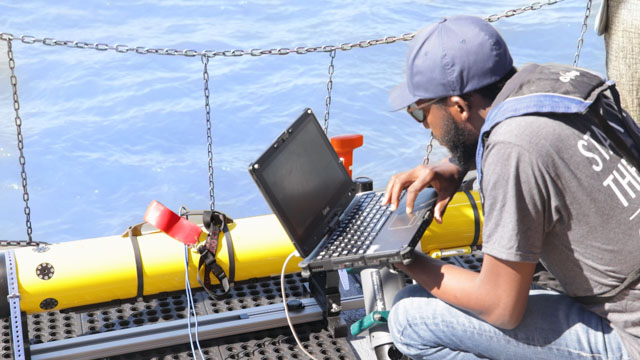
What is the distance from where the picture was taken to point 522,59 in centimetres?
1359

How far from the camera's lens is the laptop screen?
2412 mm

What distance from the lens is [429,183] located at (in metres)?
2.59

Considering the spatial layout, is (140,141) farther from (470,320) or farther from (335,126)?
(470,320)

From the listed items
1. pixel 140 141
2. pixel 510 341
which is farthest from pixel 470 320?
pixel 140 141

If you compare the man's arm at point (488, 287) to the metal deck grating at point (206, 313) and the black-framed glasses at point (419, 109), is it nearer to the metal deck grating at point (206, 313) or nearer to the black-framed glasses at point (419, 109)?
the black-framed glasses at point (419, 109)

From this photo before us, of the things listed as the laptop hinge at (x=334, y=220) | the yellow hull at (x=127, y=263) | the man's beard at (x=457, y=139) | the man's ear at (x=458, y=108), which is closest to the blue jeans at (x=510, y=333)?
the laptop hinge at (x=334, y=220)

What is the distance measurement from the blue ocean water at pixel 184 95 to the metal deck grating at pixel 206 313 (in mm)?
6088

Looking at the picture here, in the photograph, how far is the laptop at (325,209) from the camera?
2.31 metres

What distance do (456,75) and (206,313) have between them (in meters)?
1.84

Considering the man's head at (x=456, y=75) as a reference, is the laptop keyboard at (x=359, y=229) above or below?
below

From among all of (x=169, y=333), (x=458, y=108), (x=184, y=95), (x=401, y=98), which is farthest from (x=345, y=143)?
(x=184, y=95)

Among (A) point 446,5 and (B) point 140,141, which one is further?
(A) point 446,5

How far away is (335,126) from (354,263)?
31.3ft

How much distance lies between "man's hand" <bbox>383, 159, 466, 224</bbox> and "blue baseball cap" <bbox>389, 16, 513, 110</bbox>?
45 cm
